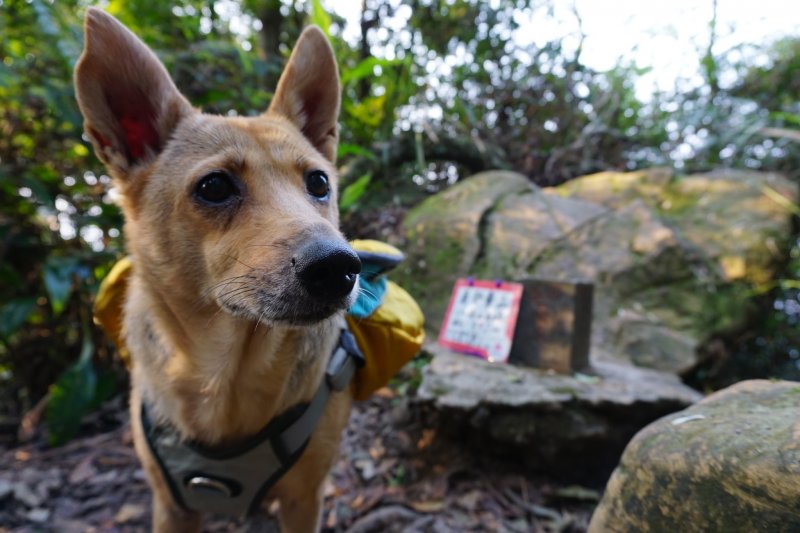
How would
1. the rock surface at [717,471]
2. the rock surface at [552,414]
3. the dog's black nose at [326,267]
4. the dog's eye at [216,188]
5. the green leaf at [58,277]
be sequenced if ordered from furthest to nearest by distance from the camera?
the green leaf at [58,277], the rock surface at [552,414], the dog's eye at [216,188], the dog's black nose at [326,267], the rock surface at [717,471]

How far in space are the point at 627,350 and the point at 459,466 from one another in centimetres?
181

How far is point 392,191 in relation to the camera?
5.31 meters

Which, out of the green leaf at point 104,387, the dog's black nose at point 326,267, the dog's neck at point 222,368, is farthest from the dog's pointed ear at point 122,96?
the green leaf at point 104,387

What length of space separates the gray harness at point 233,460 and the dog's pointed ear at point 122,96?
1.09 m

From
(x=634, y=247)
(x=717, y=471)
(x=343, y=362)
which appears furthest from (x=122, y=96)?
(x=634, y=247)

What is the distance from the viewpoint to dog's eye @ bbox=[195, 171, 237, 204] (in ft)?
5.04

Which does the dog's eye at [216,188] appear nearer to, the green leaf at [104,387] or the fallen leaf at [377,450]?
the fallen leaf at [377,450]

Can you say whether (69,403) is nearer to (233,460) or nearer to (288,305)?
(233,460)

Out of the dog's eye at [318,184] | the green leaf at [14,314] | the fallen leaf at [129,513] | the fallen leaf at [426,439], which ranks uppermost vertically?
the dog's eye at [318,184]

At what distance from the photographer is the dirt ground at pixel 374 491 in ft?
7.66

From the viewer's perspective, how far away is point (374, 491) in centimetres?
256

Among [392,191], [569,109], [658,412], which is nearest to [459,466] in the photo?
[658,412]

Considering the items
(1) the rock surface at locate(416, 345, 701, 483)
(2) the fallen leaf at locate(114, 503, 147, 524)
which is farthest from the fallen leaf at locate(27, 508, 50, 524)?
A: (1) the rock surface at locate(416, 345, 701, 483)

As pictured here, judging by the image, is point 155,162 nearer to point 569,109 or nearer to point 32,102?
point 32,102
